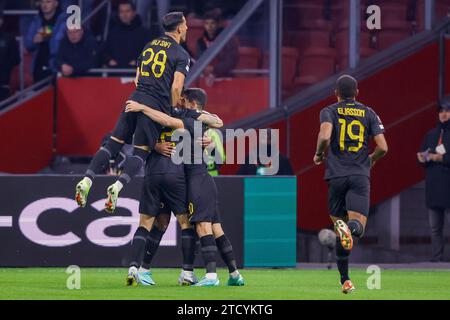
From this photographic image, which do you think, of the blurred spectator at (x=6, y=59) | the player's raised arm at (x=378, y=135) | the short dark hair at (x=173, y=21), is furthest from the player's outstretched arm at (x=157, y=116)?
the blurred spectator at (x=6, y=59)

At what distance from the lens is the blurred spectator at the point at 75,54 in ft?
67.0

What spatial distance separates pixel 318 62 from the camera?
1994 centimetres

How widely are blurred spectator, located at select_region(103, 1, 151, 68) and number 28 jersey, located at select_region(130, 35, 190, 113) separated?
7218 millimetres

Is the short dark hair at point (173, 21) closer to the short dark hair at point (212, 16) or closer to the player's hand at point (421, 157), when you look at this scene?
the short dark hair at point (212, 16)

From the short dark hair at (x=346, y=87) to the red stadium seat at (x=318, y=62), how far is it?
648 cm

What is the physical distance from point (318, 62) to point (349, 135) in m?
6.86

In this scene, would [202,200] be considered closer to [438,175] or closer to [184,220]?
[184,220]

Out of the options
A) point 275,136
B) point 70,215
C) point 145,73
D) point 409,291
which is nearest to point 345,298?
point 409,291

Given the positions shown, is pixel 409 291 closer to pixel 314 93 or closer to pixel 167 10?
pixel 314 93

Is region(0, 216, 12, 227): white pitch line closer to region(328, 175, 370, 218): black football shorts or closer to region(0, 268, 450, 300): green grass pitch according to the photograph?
region(0, 268, 450, 300): green grass pitch

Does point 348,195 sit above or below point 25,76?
below

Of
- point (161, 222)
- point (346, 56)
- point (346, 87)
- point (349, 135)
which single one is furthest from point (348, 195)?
point (346, 56)

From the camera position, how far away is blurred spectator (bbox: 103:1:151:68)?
810 inches

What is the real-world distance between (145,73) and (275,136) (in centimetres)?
648
